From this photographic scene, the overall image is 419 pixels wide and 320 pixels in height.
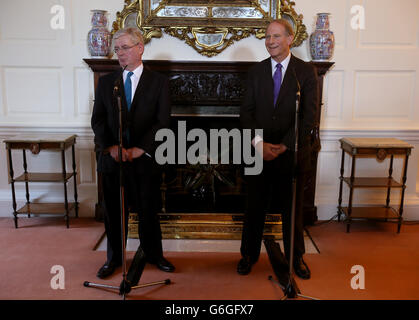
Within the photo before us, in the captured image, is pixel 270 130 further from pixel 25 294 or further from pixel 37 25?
pixel 37 25

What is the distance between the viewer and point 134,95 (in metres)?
2.59

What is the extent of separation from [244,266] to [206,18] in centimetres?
210

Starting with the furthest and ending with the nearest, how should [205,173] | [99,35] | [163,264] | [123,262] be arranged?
1. [205,173]
2. [99,35]
3. [163,264]
4. [123,262]

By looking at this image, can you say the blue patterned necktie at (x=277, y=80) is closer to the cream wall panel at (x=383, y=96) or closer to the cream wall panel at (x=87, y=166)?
the cream wall panel at (x=383, y=96)

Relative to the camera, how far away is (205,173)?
147 inches

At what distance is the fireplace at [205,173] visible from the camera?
3.50m

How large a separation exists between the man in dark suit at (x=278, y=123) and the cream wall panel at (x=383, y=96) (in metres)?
1.38

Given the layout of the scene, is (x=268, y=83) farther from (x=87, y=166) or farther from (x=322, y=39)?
(x=87, y=166)

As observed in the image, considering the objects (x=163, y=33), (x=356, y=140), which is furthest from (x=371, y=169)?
(x=163, y=33)

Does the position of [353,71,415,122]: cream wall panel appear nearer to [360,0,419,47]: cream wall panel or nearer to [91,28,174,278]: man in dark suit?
[360,0,419,47]: cream wall panel

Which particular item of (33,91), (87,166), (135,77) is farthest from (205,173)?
(33,91)

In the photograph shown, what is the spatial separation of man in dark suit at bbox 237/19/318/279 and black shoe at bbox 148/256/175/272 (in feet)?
1.57

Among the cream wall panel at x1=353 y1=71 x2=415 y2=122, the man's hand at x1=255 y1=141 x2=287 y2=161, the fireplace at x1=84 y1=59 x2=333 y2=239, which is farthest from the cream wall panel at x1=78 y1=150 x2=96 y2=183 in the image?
the cream wall panel at x1=353 y1=71 x2=415 y2=122

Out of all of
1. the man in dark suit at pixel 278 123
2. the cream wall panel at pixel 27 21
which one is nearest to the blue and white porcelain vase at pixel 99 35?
the cream wall panel at pixel 27 21
